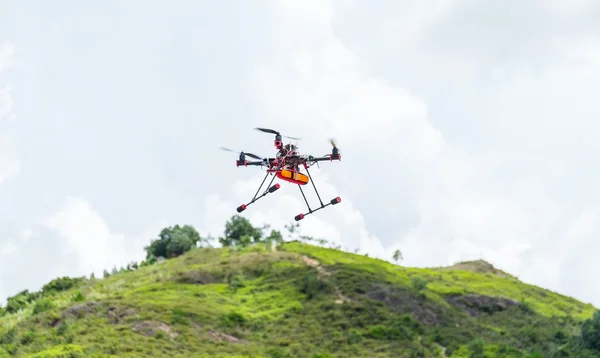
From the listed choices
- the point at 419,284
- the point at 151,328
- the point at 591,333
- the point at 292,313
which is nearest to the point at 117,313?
the point at 151,328

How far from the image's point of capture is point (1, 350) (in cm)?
8088

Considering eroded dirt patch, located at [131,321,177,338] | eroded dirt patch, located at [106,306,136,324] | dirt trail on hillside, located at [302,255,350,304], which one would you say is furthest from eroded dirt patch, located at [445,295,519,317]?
eroded dirt patch, located at [106,306,136,324]

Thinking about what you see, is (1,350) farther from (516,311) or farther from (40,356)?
(516,311)

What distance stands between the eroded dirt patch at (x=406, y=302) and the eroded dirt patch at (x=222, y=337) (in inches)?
608

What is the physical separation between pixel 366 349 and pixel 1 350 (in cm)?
3056

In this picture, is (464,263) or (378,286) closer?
(378,286)

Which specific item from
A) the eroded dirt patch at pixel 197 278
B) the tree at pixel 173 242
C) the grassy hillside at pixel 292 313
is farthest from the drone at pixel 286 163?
the tree at pixel 173 242

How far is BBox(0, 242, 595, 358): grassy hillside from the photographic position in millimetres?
80938

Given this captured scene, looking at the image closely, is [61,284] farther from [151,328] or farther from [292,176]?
[292,176]

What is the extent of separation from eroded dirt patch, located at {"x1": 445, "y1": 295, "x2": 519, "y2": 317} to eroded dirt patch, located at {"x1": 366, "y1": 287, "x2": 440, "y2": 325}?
5442 mm

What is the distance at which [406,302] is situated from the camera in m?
92.6

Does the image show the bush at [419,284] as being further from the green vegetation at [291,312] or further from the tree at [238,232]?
the tree at [238,232]

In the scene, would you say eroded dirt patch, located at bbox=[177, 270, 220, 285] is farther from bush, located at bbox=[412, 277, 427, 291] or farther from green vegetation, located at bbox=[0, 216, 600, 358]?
bush, located at bbox=[412, 277, 427, 291]

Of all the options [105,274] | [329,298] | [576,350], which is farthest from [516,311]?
[105,274]
